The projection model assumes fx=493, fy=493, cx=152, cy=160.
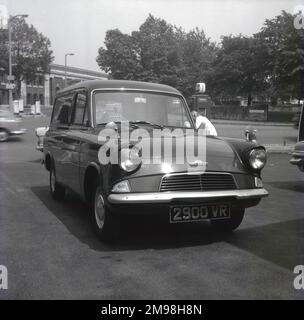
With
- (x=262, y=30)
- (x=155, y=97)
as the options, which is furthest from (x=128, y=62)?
(x=155, y=97)

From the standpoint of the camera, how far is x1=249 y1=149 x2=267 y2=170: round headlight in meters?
5.18

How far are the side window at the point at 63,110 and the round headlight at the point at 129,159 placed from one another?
93.1 inches

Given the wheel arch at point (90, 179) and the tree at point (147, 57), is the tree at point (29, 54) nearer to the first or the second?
the tree at point (147, 57)

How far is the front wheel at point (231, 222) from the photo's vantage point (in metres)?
5.64

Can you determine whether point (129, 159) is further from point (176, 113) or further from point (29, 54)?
point (29, 54)

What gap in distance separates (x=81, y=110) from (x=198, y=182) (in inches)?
87.0

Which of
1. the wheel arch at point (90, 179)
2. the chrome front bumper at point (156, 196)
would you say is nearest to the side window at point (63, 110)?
the wheel arch at point (90, 179)

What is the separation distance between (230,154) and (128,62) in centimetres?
5749

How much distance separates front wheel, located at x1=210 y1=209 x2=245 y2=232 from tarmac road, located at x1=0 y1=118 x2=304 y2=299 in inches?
5.1

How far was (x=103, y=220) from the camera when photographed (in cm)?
511

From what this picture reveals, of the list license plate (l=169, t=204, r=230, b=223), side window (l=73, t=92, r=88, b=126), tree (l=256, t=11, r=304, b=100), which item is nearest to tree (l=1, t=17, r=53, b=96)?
tree (l=256, t=11, r=304, b=100)

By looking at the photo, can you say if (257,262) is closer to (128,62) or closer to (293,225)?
(293,225)
